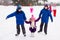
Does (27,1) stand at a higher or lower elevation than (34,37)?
higher

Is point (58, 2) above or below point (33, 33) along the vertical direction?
above

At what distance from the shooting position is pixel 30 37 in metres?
0.78

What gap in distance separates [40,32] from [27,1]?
21cm

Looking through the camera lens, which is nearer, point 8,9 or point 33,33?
point 33,33

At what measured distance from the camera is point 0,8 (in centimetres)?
94

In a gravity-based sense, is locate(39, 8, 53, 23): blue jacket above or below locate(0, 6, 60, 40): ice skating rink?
above

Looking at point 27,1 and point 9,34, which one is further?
point 27,1

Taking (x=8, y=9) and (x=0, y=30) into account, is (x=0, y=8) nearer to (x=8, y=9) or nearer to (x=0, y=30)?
(x=8, y=9)

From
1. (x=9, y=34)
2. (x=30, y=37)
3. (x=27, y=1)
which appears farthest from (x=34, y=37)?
(x=27, y=1)

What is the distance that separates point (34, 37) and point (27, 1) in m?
0.24

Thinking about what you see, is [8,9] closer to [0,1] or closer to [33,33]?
[0,1]

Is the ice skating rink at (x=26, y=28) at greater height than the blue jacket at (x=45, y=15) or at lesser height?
lesser

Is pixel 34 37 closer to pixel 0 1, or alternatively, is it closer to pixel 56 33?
pixel 56 33

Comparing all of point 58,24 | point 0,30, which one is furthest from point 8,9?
point 58,24
